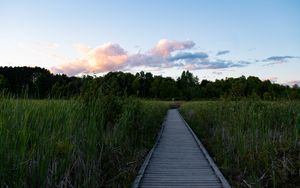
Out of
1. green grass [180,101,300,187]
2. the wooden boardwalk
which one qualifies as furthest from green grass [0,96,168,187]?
green grass [180,101,300,187]

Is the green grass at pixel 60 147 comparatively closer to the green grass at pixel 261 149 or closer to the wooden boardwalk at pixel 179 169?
the wooden boardwalk at pixel 179 169

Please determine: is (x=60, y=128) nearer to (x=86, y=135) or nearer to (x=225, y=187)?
(x=86, y=135)

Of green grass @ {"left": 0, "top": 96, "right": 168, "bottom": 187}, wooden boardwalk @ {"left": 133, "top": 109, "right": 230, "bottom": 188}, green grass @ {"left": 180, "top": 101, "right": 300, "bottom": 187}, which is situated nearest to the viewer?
green grass @ {"left": 0, "top": 96, "right": 168, "bottom": 187}

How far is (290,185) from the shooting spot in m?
5.80

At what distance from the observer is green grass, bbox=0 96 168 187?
4004 millimetres

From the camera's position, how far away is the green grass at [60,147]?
4004mm

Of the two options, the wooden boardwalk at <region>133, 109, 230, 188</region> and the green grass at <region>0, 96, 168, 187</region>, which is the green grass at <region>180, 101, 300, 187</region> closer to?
the wooden boardwalk at <region>133, 109, 230, 188</region>

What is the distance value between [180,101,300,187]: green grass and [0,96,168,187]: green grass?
2.00 m

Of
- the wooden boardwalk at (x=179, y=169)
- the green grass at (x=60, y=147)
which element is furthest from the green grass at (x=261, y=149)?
the green grass at (x=60, y=147)

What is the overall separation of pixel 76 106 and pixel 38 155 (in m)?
2.25

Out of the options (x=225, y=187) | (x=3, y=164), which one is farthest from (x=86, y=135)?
(x=225, y=187)

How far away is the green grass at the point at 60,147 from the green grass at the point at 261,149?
6.56ft

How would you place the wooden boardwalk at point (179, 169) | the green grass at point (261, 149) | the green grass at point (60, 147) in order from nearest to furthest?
1. the green grass at point (60, 147)
2. the green grass at point (261, 149)
3. the wooden boardwalk at point (179, 169)

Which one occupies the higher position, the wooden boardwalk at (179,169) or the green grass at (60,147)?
the green grass at (60,147)
